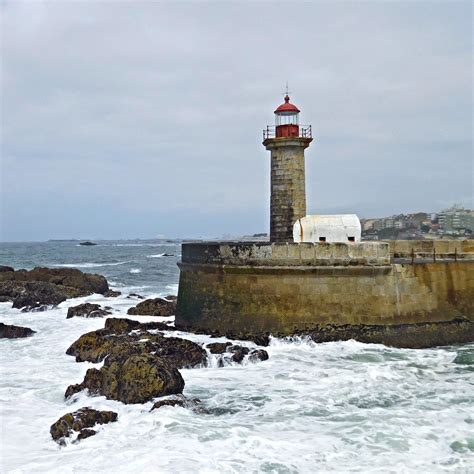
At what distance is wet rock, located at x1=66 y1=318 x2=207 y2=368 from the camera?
32.2 ft

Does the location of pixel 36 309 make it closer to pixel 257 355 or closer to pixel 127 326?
pixel 127 326

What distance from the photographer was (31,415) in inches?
291

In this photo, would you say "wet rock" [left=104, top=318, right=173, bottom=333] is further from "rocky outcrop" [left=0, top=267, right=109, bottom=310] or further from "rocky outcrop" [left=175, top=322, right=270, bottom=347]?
"rocky outcrop" [left=0, top=267, right=109, bottom=310]

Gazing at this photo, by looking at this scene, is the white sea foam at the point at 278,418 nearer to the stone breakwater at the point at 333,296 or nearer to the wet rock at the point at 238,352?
the wet rock at the point at 238,352

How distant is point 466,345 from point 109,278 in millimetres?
24625

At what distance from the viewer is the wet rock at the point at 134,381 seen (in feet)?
25.2

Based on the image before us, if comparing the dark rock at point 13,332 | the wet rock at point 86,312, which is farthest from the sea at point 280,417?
the wet rock at point 86,312

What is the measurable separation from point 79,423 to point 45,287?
15.4 m

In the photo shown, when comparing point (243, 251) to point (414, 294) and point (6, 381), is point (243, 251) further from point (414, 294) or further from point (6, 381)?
point (6, 381)

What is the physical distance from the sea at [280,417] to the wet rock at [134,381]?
0.49 ft

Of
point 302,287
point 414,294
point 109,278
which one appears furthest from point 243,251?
point 109,278

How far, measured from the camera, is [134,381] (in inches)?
305

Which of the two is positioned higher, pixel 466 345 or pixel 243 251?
pixel 243 251

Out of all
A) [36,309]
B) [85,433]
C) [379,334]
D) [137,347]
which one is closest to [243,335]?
[137,347]
